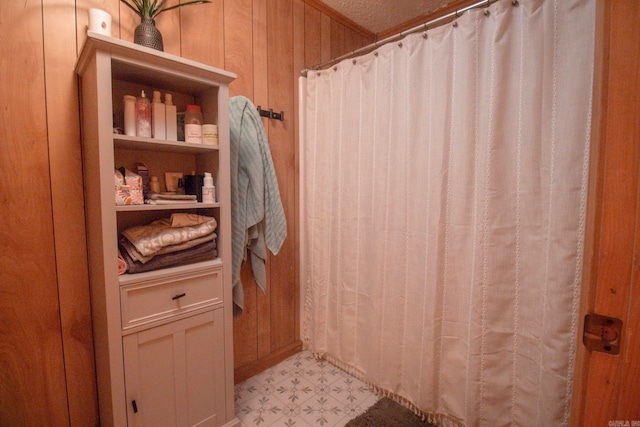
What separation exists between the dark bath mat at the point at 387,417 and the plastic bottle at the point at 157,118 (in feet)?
5.05

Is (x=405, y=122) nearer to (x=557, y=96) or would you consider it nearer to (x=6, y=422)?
(x=557, y=96)

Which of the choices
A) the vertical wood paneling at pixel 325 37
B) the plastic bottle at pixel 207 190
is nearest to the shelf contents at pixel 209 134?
the plastic bottle at pixel 207 190

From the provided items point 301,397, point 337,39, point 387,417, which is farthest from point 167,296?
point 337,39

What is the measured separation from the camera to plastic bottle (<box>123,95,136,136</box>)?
1055 mm

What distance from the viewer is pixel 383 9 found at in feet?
6.35

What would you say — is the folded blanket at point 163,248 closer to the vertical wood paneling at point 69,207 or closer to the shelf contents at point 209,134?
the vertical wood paneling at point 69,207

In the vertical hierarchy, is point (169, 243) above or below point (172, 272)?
above

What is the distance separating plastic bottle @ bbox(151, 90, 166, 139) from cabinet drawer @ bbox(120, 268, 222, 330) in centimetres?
56

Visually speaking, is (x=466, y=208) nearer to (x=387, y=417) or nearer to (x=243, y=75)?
(x=387, y=417)

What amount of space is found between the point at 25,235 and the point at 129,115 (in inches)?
22.6

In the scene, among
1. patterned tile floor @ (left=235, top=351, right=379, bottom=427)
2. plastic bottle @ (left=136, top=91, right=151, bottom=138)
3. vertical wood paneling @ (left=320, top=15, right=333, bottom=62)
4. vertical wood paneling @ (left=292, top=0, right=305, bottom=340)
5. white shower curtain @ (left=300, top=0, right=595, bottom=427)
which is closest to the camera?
white shower curtain @ (left=300, top=0, right=595, bottom=427)

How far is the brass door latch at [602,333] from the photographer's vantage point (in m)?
0.46

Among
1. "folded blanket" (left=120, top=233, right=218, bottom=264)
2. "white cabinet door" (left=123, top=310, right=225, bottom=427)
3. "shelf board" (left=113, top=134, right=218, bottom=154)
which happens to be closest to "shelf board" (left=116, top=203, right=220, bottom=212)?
"folded blanket" (left=120, top=233, right=218, bottom=264)

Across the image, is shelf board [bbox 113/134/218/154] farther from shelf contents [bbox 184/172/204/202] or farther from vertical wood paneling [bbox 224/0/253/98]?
vertical wood paneling [bbox 224/0/253/98]
